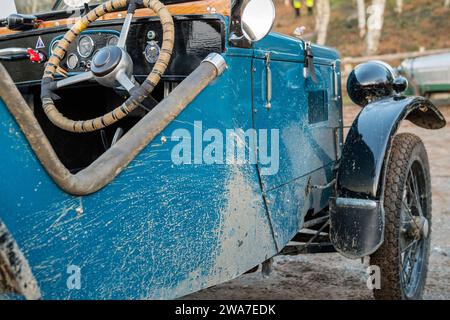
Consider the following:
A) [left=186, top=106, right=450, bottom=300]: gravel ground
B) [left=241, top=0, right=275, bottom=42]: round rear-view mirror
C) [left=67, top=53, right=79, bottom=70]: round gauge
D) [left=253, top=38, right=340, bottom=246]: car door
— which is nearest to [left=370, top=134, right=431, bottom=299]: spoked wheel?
[left=186, top=106, right=450, bottom=300]: gravel ground

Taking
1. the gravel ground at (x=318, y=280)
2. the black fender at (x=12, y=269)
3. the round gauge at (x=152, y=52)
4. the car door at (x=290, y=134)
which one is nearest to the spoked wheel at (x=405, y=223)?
the gravel ground at (x=318, y=280)

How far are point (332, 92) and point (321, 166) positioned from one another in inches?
23.0

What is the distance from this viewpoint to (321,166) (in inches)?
123

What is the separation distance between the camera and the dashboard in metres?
2.15

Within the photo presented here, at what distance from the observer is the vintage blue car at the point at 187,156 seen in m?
1.52

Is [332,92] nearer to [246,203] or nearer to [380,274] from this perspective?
[380,274]

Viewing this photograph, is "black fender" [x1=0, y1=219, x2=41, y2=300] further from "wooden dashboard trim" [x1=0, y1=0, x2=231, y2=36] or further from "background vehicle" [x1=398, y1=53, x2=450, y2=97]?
"background vehicle" [x1=398, y1=53, x2=450, y2=97]

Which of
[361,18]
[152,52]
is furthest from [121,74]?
[361,18]

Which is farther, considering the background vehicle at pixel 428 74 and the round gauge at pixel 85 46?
the background vehicle at pixel 428 74

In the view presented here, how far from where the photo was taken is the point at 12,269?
1.35 meters

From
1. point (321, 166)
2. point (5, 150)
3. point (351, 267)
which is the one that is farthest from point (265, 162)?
point (351, 267)

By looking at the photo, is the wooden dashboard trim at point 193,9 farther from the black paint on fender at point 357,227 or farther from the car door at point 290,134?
the black paint on fender at point 357,227

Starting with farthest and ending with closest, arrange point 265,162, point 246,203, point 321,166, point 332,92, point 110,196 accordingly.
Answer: point 332,92
point 321,166
point 265,162
point 246,203
point 110,196

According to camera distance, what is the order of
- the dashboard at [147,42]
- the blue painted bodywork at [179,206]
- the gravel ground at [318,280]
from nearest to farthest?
the blue painted bodywork at [179,206], the dashboard at [147,42], the gravel ground at [318,280]
